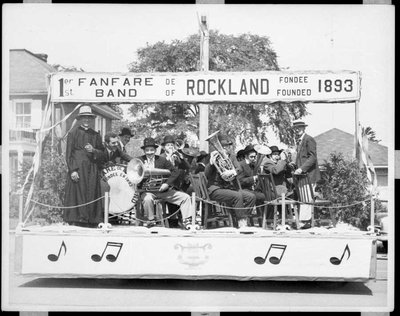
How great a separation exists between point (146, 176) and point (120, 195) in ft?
1.15

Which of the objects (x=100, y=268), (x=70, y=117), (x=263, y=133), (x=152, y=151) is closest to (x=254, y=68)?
(x=263, y=133)

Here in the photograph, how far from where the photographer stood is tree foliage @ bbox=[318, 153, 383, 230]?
10.5 m

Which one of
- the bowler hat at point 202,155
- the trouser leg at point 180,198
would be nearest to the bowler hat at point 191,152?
the bowler hat at point 202,155

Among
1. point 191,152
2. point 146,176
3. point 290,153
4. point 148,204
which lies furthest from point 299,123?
point 148,204

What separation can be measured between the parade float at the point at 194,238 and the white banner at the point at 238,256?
0.01 meters

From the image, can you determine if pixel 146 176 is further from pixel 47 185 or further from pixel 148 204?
pixel 47 185

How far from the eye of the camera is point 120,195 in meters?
10.6

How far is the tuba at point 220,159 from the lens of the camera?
10477 mm

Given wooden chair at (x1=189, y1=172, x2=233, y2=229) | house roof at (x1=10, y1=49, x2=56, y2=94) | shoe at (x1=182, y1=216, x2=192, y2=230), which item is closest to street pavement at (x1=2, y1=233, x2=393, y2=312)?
shoe at (x1=182, y1=216, x2=192, y2=230)

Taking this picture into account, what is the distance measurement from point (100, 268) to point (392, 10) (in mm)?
4175

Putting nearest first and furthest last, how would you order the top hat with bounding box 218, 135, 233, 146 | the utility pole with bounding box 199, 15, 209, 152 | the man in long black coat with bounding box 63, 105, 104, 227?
the utility pole with bounding box 199, 15, 209, 152
the top hat with bounding box 218, 135, 233, 146
the man in long black coat with bounding box 63, 105, 104, 227

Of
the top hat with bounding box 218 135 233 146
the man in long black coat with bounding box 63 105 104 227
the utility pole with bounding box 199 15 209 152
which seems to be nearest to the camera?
the utility pole with bounding box 199 15 209 152

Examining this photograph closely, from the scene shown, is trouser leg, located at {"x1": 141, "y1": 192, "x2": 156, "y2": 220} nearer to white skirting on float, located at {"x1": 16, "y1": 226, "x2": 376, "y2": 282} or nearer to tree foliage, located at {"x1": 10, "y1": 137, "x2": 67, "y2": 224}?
white skirting on float, located at {"x1": 16, "y1": 226, "x2": 376, "y2": 282}

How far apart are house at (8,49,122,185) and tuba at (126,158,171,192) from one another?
1.73 ft
